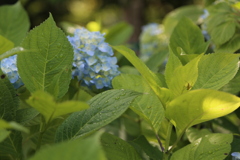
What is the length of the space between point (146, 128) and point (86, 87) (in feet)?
0.76

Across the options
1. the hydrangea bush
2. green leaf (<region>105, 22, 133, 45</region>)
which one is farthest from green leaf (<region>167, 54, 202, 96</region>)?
green leaf (<region>105, 22, 133, 45</region>)

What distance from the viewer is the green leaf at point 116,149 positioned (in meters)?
0.75

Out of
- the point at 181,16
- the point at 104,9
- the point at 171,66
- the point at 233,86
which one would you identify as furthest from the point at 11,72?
the point at 104,9

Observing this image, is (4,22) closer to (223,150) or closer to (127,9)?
(223,150)

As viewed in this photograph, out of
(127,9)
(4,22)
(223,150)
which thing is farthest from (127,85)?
(127,9)

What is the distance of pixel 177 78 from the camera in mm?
729

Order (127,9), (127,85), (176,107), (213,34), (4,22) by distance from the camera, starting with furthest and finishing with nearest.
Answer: (127,9)
(4,22)
(213,34)
(127,85)
(176,107)

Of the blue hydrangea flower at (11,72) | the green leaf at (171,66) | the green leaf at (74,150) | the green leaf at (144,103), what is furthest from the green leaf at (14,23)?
the green leaf at (74,150)

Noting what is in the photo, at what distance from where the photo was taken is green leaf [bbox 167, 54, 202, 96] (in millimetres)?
712

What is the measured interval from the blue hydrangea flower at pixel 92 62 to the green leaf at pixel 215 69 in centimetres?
31

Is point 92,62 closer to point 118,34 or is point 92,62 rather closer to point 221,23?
point 221,23

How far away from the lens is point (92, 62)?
3.28 feet

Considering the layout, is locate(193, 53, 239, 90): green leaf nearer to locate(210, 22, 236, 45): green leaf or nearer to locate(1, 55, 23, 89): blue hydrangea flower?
locate(210, 22, 236, 45): green leaf

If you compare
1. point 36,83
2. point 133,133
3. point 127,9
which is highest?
point 36,83
